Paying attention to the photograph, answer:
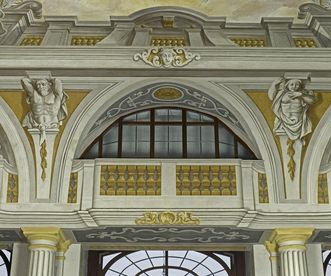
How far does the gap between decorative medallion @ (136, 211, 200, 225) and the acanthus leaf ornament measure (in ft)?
9.42

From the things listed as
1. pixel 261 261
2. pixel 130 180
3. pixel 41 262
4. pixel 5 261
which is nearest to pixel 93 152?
pixel 130 180

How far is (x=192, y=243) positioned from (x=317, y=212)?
116 inches

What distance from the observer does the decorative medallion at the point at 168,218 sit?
41.5 ft

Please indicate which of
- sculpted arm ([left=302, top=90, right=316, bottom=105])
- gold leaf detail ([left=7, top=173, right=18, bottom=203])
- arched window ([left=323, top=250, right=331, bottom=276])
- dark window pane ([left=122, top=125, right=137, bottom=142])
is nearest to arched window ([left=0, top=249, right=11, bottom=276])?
gold leaf detail ([left=7, top=173, right=18, bottom=203])

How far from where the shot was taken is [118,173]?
43.4 ft

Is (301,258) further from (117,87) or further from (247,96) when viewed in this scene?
(117,87)

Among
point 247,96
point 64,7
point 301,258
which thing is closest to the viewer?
point 301,258

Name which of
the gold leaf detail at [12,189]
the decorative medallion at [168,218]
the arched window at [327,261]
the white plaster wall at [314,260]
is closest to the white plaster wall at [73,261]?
the gold leaf detail at [12,189]

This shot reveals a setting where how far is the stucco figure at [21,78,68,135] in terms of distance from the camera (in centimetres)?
1310

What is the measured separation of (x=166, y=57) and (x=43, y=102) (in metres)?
2.57

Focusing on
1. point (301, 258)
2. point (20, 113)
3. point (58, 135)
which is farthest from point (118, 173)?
point (301, 258)

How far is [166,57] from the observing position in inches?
517

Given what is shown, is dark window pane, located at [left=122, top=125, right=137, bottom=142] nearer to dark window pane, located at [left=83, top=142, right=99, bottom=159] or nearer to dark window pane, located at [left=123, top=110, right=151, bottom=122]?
dark window pane, located at [left=123, top=110, right=151, bottom=122]

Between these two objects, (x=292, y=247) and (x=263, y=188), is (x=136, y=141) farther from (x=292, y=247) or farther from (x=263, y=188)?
(x=292, y=247)
